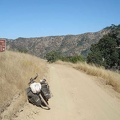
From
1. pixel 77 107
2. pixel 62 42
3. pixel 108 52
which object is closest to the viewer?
pixel 77 107

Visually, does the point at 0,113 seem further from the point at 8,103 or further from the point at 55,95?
the point at 55,95

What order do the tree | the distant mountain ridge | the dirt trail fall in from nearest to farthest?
the dirt trail
the tree
the distant mountain ridge

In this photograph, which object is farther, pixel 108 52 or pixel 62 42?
pixel 62 42

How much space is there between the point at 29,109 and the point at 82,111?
187 centimetres

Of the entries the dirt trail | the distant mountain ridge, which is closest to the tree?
the dirt trail

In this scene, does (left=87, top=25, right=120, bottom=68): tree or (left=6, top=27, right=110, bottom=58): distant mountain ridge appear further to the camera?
(left=6, top=27, right=110, bottom=58): distant mountain ridge

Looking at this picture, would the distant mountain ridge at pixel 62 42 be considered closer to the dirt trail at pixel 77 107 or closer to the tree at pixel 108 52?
the tree at pixel 108 52

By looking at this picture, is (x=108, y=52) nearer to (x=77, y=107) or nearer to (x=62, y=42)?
(x=77, y=107)

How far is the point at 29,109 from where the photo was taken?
424 inches

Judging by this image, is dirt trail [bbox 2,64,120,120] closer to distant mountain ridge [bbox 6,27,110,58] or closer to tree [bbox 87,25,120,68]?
tree [bbox 87,25,120,68]

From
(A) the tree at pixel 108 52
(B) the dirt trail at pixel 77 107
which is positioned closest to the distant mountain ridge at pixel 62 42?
(A) the tree at pixel 108 52

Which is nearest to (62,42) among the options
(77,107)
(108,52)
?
(108,52)

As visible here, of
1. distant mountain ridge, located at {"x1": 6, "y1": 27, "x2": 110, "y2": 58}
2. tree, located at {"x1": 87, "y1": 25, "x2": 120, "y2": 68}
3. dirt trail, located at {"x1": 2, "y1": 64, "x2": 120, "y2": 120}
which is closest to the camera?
dirt trail, located at {"x1": 2, "y1": 64, "x2": 120, "y2": 120}

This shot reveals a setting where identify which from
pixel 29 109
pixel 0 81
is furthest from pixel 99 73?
pixel 29 109
